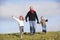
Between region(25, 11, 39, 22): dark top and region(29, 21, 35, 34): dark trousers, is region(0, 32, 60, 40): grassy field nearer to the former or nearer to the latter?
region(29, 21, 35, 34): dark trousers

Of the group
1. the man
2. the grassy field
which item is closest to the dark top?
the man

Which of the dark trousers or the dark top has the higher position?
the dark top

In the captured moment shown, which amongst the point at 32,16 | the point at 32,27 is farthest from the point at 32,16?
the point at 32,27

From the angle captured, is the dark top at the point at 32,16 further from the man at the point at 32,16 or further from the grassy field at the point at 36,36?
the grassy field at the point at 36,36

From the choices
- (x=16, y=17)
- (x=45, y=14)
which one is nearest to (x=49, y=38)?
(x=45, y=14)

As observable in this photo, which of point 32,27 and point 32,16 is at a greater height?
point 32,16

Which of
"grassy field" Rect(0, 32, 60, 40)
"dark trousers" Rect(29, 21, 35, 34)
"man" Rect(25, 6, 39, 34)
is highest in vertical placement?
"man" Rect(25, 6, 39, 34)

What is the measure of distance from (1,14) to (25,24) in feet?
0.83

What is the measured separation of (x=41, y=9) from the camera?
5.17 feet

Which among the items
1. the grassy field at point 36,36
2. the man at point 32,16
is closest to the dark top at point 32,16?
the man at point 32,16

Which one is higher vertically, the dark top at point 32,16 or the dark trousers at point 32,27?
the dark top at point 32,16

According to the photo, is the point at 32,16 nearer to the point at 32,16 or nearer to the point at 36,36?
the point at 32,16

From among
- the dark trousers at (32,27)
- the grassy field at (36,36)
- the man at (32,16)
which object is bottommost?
the grassy field at (36,36)

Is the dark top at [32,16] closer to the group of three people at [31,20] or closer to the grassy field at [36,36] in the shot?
the group of three people at [31,20]
